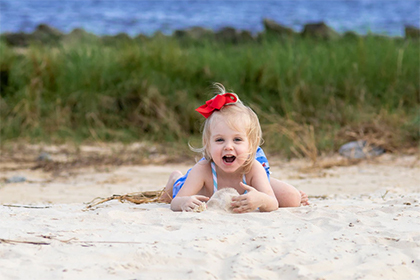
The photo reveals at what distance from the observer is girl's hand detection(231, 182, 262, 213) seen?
3332mm

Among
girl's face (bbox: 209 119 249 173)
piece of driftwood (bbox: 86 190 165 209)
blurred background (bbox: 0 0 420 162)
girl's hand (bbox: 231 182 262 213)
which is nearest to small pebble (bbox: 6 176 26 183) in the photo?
blurred background (bbox: 0 0 420 162)

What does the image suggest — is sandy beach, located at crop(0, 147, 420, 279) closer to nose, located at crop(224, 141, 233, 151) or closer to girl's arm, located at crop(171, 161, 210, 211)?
girl's arm, located at crop(171, 161, 210, 211)

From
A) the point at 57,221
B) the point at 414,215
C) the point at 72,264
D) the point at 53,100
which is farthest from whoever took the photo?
the point at 53,100

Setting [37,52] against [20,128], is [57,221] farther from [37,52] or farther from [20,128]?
[37,52]

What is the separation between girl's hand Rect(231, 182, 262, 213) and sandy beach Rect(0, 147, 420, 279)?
67 mm

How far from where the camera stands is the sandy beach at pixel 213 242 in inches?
92.7

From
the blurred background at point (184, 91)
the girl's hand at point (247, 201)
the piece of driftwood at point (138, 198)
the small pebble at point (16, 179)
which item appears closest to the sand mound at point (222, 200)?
the girl's hand at point (247, 201)

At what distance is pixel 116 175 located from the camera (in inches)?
235

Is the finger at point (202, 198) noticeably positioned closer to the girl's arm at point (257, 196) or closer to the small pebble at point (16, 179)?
the girl's arm at point (257, 196)

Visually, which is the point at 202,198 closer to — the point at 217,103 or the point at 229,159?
the point at 229,159

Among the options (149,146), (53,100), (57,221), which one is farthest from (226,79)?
(57,221)

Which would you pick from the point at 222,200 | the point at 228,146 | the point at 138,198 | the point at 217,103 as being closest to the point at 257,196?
the point at 222,200

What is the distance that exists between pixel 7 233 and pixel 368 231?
1865mm

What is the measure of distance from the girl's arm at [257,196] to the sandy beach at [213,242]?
69 millimetres
